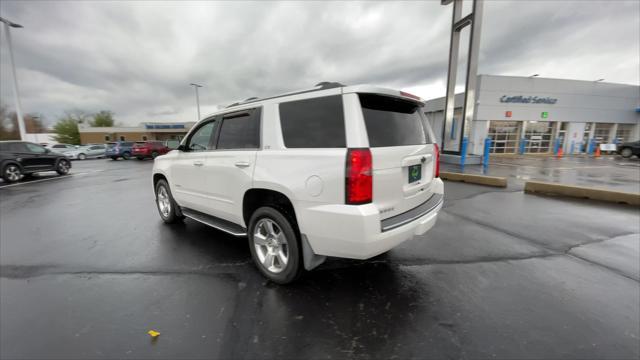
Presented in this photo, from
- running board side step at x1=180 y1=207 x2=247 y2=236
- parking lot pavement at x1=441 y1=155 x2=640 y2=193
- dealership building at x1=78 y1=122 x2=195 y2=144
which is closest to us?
running board side step at x1=180 y1=207 x2=247 y2=236

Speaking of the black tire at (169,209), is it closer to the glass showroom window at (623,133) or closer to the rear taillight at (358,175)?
the rear taillight at (358,175)

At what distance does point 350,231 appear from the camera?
2.21 meters

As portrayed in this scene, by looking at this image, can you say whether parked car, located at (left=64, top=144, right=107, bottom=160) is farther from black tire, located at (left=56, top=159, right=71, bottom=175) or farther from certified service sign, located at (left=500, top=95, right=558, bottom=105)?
certified service sign, located at (left=500, top=95, right=558, bottom=105)

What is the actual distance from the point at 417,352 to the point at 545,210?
5770 millimetres

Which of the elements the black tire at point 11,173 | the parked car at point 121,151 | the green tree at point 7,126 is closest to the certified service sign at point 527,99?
the black tire at point 11,173

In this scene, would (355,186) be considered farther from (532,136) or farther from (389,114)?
(532,136)

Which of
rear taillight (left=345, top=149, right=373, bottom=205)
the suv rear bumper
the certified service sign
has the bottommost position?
the suv rear bumper

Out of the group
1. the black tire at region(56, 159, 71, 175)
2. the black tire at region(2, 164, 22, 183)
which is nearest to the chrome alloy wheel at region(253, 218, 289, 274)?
the black tire at region(2, 164, 22, 183)

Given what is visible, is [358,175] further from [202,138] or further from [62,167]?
[62,167]

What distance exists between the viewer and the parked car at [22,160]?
1075cm

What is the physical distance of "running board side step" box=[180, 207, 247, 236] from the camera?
3268 millimetres

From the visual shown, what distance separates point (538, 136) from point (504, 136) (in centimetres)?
382

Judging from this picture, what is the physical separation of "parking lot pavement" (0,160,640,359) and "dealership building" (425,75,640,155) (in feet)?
63.2

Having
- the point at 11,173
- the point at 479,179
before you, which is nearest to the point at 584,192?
the point at 479,179
